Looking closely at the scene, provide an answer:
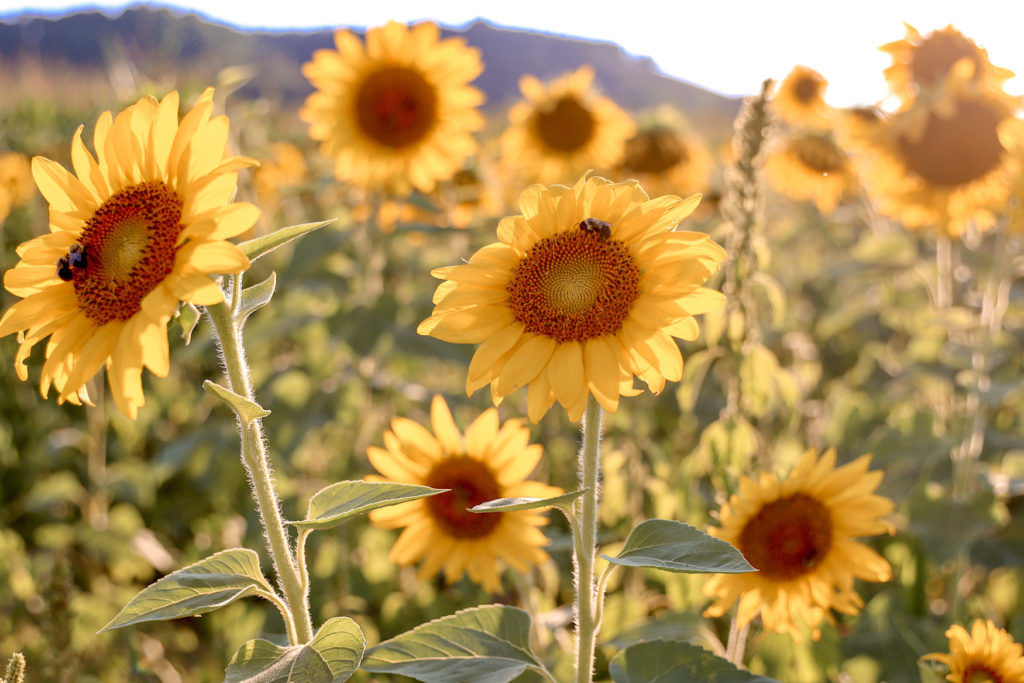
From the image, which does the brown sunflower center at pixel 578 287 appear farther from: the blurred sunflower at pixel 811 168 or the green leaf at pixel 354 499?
the blurred sunflower at pixel 811 168

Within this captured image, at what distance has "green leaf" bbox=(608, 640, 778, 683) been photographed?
1379 mm

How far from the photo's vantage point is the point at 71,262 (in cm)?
136

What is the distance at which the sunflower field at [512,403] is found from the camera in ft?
4.44

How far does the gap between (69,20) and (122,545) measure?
92469mm

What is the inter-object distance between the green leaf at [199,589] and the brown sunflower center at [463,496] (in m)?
0.72

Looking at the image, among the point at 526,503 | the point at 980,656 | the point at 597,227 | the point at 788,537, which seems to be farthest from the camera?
the point at 788,537

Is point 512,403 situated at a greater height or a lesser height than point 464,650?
lesser

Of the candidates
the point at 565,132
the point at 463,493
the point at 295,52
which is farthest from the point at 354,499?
the point at 295,52

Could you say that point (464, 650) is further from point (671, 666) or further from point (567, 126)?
point (567, 126)

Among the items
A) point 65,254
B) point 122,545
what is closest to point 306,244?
point 122,545

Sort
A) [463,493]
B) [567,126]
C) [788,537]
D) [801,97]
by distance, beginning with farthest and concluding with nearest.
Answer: [801,97], [567,126], [463,493], [788,537]

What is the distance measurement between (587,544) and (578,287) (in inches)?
17.6

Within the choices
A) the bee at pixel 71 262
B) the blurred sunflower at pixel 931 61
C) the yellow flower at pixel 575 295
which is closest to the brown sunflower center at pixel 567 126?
the blurred sunflower at pixel 931 61

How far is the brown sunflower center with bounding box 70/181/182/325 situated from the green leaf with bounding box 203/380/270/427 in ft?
0.74
